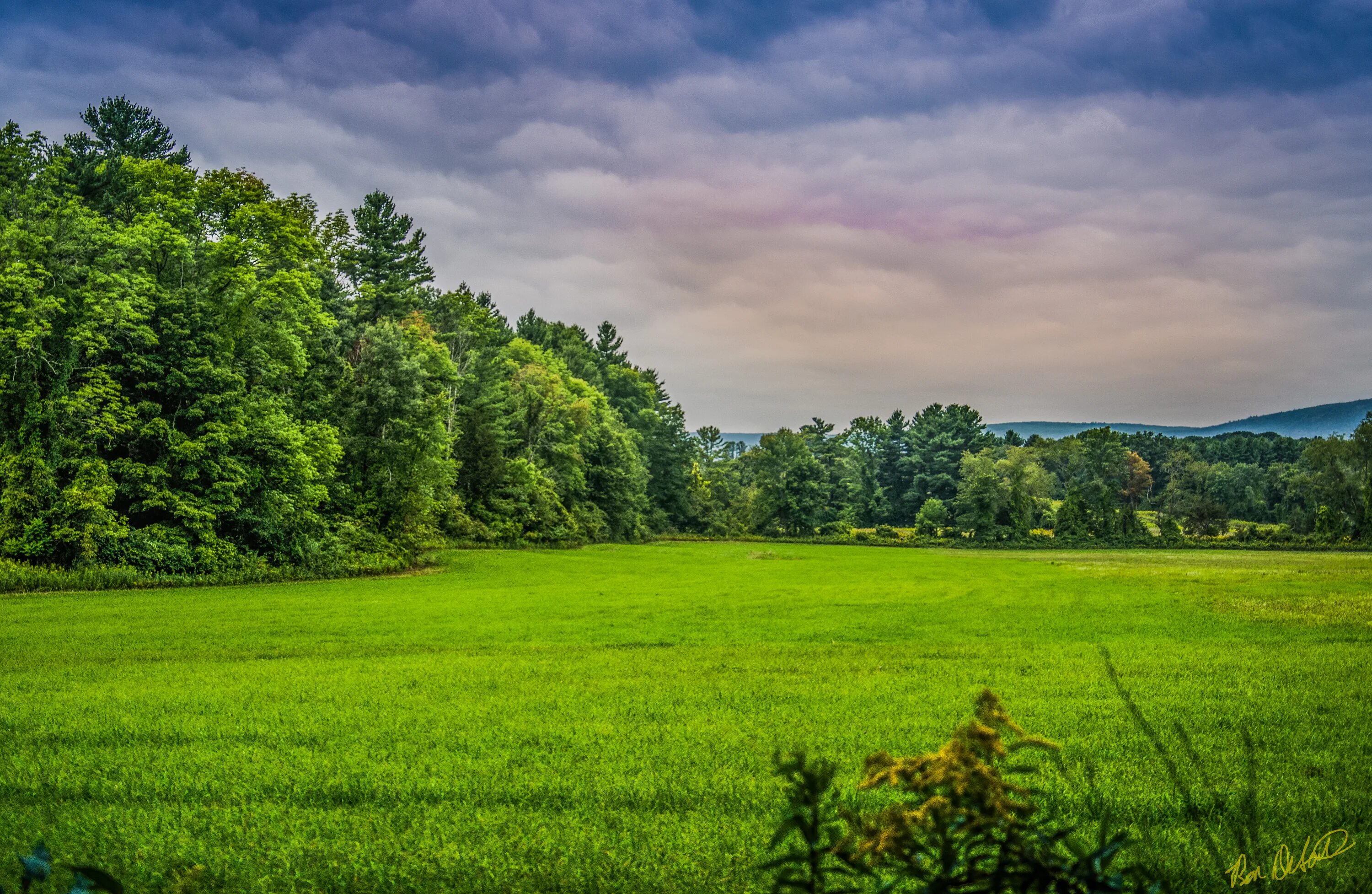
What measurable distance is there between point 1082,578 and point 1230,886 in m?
34.2

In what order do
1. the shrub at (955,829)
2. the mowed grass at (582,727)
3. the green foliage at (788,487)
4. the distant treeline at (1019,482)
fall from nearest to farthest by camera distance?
the shrub at (955,829) → the mowed grass at (582,727) → the distant treeline at (1019,482) → the green foliage at (788,487)

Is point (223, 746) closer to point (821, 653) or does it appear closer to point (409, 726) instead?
point (409, 726)

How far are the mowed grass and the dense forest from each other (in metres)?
11.1

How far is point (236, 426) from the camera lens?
32188 mm

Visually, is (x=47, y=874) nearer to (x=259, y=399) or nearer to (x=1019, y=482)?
(x=259, y=399)

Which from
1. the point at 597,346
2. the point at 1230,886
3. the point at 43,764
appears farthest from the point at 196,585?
the point at 597,346

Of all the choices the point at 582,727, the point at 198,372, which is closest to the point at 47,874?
the point at 582,727
